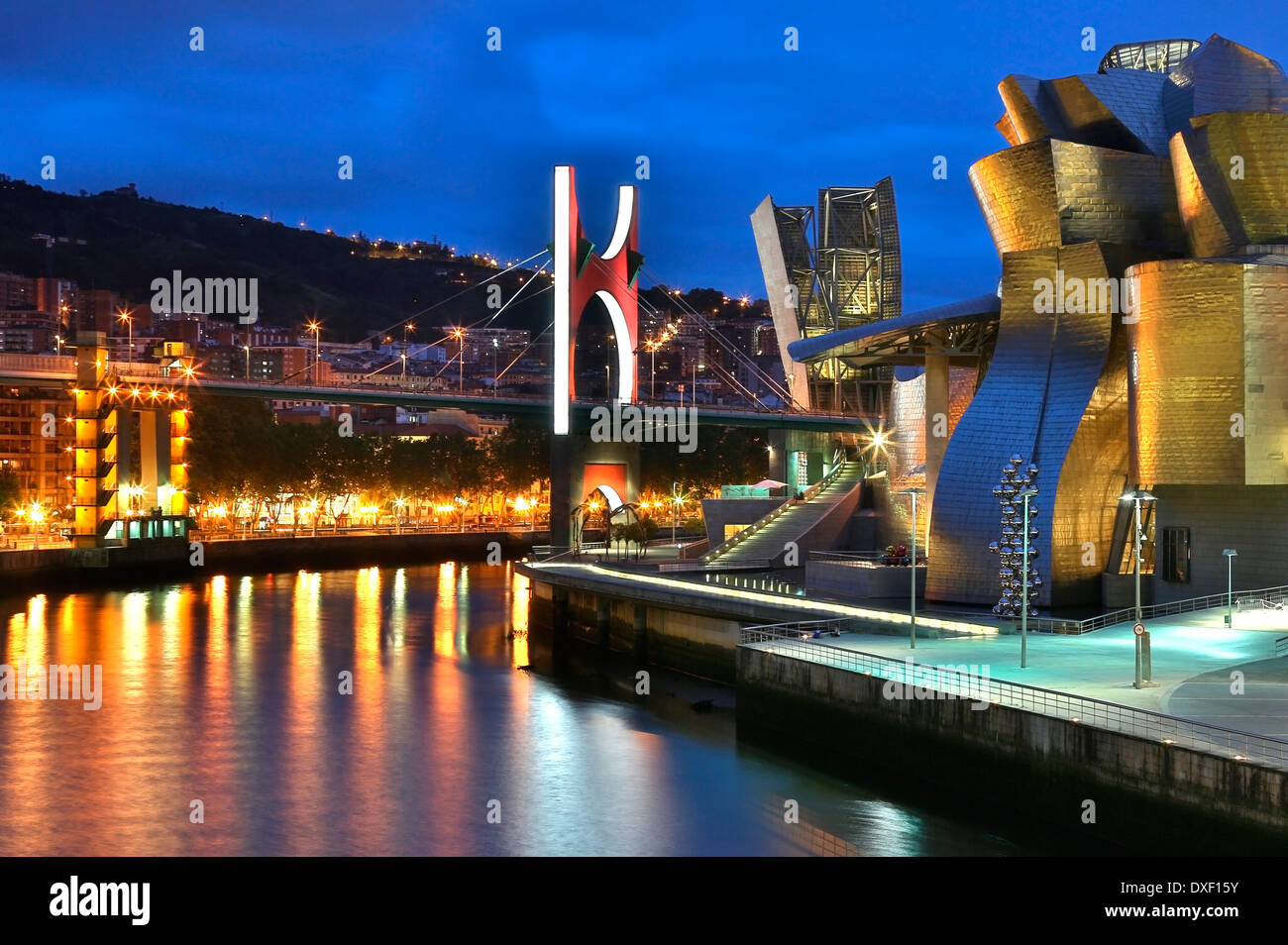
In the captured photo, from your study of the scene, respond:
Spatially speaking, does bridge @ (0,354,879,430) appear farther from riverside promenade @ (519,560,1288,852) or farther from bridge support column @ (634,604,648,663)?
riverside promenade @ (519,560,1288,852)

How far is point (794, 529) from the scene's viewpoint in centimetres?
4112

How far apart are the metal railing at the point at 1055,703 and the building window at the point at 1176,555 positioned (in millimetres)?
8848

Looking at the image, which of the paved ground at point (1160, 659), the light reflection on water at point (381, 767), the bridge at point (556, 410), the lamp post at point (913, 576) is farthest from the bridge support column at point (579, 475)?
the lamp post at point (913, 576)

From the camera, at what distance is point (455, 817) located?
19.5m

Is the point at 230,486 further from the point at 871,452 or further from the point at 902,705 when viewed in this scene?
the point at 902,705

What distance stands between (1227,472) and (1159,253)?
616 cm

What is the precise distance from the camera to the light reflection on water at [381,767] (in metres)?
18.5

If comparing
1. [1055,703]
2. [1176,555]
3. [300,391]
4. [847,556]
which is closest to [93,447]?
[300,391]
